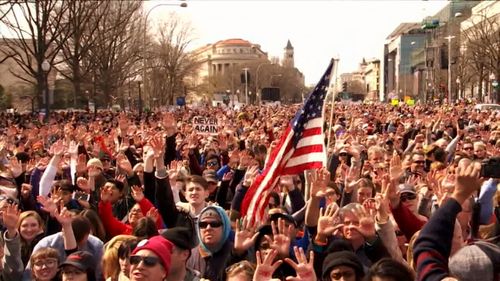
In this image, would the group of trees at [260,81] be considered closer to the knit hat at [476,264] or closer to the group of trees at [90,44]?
the group of trees at [90,44]

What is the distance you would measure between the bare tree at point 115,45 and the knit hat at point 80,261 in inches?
1431

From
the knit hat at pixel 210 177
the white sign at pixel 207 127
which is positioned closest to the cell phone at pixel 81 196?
the knit hat at pixel 210 177

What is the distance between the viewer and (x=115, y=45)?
45.6 metres

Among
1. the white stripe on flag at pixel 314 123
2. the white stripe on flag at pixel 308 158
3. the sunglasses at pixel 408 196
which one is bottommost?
the sunglasses at pixel 408 196

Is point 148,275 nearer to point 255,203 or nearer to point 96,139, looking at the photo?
point 255,203

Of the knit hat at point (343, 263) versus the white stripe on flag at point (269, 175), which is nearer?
the knit hat at point (343, 263)

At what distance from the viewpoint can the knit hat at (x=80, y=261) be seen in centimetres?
489

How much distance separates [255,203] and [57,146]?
4231 millimetres

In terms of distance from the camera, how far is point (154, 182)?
7.59m

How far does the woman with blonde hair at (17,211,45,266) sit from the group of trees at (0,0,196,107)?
24.2m

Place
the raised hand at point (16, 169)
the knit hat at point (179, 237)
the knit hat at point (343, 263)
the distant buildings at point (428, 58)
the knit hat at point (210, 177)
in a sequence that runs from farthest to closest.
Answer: the distant buildings at point (428, 58) → the raised hand at point (16, 169) → the knit hat at point (210, 177) → the knit hat at point (179, 237) → the knit hat at point (343, 263)

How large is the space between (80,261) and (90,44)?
36.4m

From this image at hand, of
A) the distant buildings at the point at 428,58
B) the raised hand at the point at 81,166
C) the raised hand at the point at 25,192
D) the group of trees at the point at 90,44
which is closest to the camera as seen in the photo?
the raised hand at the point at 25,192

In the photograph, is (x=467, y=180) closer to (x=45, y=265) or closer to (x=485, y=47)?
(x=45, y=265)
